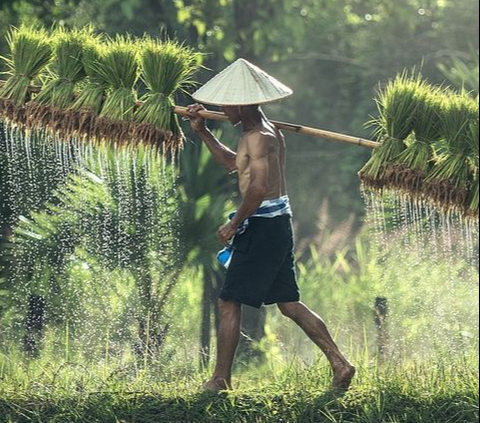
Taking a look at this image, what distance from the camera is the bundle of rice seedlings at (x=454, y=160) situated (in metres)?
6.84

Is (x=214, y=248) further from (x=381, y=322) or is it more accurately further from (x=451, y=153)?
(x=451, y=153)

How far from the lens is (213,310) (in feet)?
33.7

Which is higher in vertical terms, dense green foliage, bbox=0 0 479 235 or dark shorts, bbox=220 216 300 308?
dense green foliage, bbox=0 0 479 235

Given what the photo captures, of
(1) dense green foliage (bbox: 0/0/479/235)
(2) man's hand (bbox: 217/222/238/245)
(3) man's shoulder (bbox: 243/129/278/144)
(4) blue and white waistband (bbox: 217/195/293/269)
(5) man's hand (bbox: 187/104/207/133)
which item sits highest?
(1) dense green foliage (bbox: 0/0/479/235)

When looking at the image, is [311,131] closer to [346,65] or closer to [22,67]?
[22,67]

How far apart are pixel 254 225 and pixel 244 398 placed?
2.76 feet

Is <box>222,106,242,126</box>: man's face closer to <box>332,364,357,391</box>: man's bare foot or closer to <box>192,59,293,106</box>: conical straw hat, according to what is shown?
<box>192,59,293,106</box>: conical straw hat

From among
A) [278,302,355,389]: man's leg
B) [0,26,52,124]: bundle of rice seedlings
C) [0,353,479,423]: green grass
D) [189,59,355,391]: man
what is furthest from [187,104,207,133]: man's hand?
[0,353,479,423]: green grass

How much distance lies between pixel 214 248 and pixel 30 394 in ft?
10.9

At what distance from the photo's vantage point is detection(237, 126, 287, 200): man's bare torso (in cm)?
681

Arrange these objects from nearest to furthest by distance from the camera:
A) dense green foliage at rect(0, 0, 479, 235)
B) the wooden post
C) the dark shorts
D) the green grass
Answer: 1. the green grass
2. the dark shorts
3. the wooden post
4. dense green foliage at rect(0, 0, 479, 235)

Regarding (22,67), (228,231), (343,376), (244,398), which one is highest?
(22,67)

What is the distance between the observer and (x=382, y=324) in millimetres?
8766

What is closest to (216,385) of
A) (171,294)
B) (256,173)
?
(256,173)
